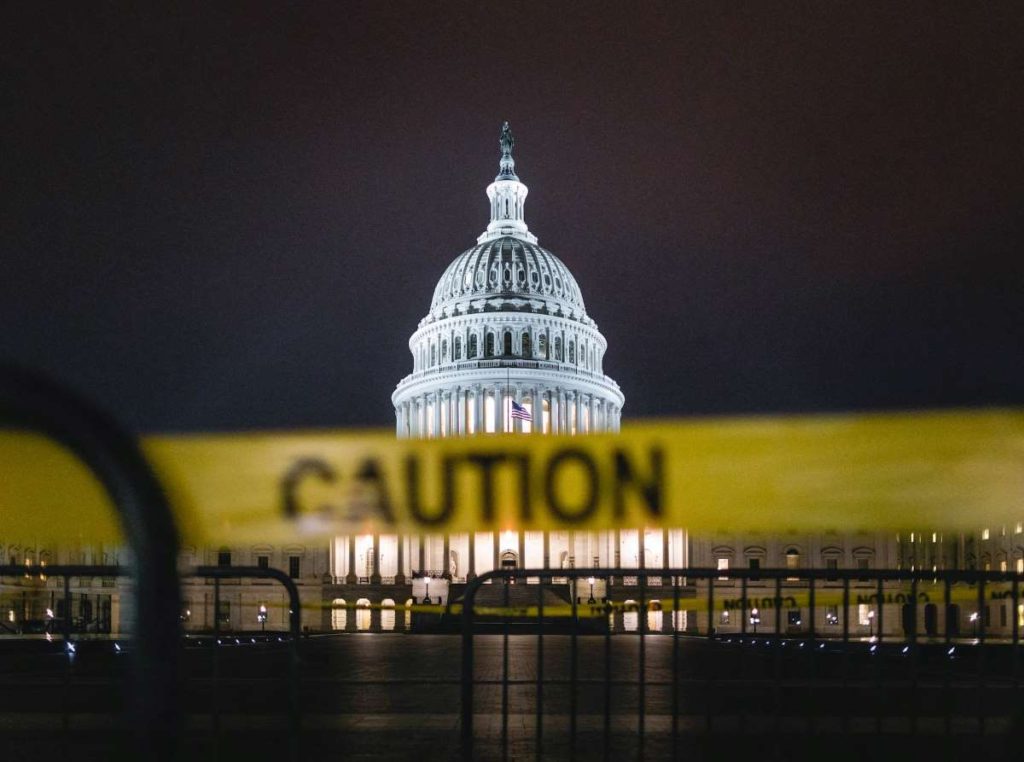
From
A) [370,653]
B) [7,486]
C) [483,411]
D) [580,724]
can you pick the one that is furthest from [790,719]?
[483,411]

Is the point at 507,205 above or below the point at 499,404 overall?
above

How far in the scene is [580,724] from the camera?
12.9 meters

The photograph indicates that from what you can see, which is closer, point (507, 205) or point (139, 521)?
point (139, 521)

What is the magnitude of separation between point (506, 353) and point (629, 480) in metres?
97.4

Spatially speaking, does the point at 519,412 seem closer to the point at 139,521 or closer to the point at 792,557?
the point at 792,557

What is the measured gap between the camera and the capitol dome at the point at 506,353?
10544cm

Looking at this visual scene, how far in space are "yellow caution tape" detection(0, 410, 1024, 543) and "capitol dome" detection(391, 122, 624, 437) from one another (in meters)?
86.5

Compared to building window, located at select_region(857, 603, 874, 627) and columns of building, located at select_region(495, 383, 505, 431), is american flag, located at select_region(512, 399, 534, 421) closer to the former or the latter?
columns of building, located at select_region(495, 383, 505, 431)

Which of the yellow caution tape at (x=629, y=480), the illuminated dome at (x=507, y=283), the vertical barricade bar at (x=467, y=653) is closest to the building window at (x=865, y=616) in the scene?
the yellow caution tape at (x=629, y=480)

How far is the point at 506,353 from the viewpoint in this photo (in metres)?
109

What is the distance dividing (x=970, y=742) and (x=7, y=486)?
881cm

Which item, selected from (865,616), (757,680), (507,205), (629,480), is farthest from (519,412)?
(757,680)

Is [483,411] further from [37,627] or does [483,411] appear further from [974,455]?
[974,455]

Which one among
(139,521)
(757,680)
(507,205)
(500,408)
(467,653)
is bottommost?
(757,680)
